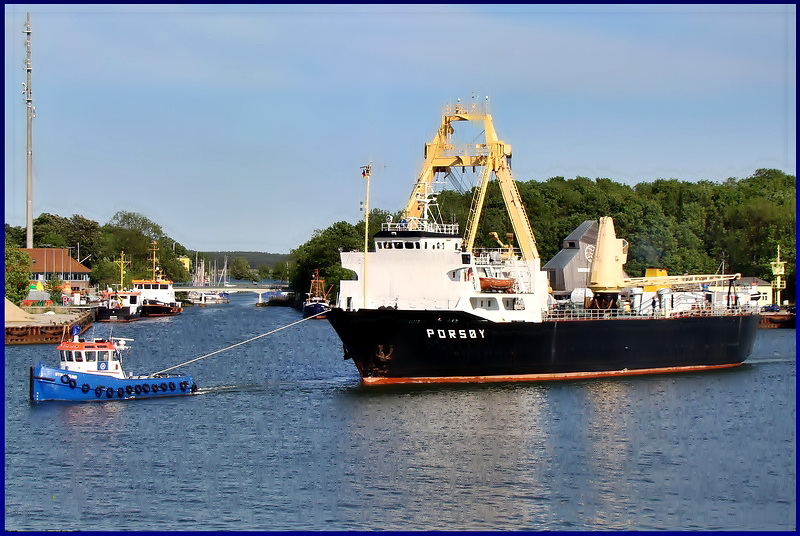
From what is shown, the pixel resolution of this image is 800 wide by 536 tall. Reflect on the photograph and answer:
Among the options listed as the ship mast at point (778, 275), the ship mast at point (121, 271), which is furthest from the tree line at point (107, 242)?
the ship mast at point (778, 275)

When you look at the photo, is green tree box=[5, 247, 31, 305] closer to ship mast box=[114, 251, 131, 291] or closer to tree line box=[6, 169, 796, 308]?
tree line box=[6, 169, 796, 308]

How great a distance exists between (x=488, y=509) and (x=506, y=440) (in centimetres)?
824

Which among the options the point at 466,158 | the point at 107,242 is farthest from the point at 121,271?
the point at 466,158

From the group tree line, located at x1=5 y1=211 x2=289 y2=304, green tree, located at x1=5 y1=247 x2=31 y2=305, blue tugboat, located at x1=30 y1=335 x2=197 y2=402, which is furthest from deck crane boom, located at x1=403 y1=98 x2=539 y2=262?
tree line, located at x1=5 y1=211 x2=289 y2=304

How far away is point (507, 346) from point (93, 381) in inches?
681

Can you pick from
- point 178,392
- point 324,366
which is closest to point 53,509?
point 178,392

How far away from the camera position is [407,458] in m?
32.5

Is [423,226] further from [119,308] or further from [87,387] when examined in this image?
[119,308]

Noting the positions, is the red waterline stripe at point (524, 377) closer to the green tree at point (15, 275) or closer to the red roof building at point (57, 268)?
the green tree at point (15, 275)

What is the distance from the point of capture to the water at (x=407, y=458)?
26.8 meters

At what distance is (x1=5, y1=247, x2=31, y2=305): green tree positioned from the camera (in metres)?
88.5

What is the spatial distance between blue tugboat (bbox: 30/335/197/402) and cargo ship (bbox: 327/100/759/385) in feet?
24.7

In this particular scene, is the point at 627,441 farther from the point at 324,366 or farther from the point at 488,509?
the point at 324,366

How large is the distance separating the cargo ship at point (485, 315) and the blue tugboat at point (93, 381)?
7.52 metres
